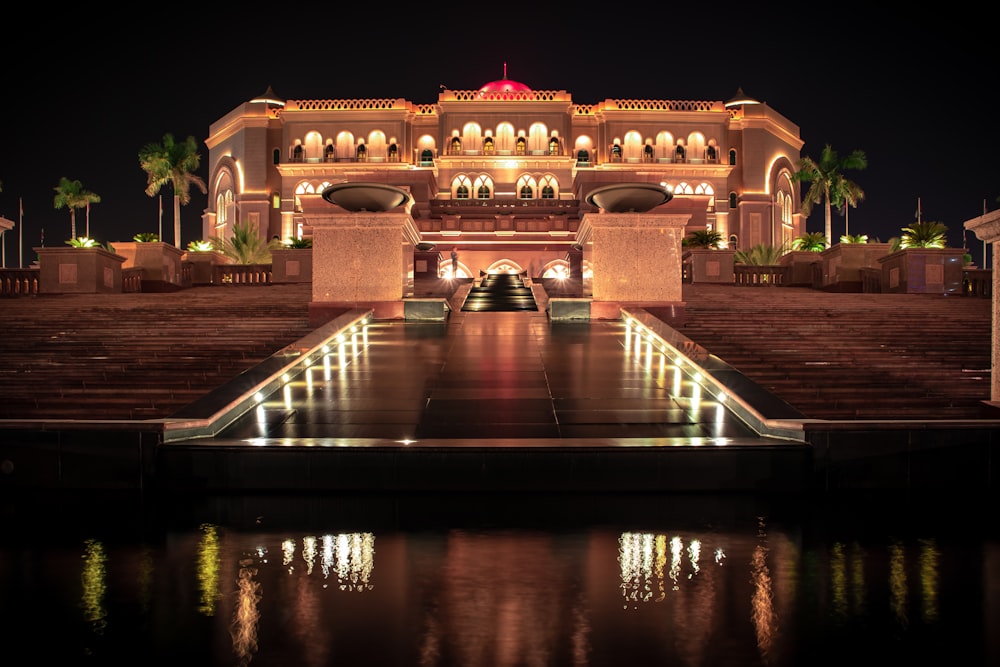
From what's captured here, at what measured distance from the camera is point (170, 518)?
7035 mm

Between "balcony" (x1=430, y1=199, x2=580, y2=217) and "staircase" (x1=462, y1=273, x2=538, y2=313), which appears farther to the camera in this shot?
"balcony" (x1=430, y1=199, x2=580, y2=217)

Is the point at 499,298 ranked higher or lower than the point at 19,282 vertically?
lower

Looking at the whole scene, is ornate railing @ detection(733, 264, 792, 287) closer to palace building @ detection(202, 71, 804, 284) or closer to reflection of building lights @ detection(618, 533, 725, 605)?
palace building @ detection(202, 71, 804, 284)

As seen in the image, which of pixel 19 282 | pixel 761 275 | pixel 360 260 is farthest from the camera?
pixel 761 275

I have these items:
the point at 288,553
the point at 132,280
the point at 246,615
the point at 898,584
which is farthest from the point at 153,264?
the point at 898,584

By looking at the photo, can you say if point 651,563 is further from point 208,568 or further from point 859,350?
point 859,350

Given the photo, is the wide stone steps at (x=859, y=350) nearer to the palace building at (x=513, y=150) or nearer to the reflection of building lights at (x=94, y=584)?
the reflection of building lights at (x=94, y=584)

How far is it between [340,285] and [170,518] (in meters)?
10.6

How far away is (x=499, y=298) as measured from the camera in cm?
2162

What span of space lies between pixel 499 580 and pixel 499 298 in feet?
53.8

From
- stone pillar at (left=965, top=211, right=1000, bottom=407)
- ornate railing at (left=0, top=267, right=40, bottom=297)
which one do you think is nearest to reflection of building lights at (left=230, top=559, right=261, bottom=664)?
stone pillar at (left=965, top=211, right=1000, bottom=407)

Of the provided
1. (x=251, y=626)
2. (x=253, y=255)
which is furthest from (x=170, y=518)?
(x=253, y=255)

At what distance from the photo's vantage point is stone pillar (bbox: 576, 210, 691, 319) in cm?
1734

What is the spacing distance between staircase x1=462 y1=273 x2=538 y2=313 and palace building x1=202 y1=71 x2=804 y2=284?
30351 millimetres
